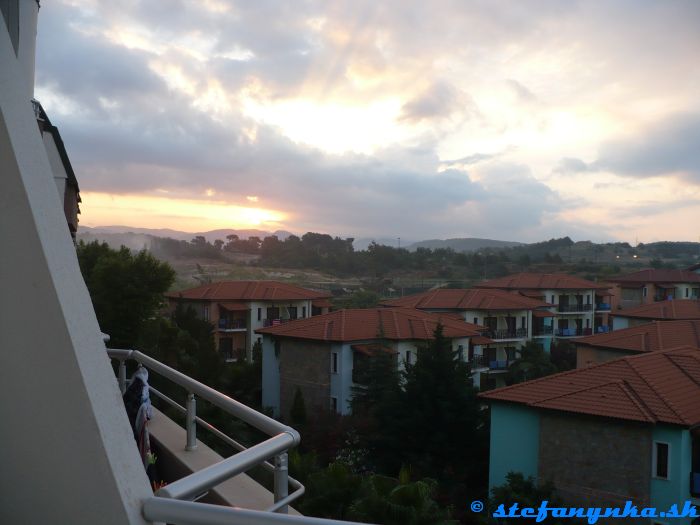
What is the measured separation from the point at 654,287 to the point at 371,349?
43117 mm

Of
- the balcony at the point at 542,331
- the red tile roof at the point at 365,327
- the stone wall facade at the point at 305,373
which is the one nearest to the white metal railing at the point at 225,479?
the red tile roof at the point at 365,327

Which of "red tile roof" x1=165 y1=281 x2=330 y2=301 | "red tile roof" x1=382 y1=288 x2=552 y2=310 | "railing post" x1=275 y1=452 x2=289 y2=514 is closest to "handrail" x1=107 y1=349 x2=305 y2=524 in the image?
"railing post" x1=275 y1=452 x2=289 y2=514

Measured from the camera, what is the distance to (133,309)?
19.6 m

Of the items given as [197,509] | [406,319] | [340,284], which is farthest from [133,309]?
[340,284]

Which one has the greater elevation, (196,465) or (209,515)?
(209,515)

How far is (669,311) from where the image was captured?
40062 millimetres

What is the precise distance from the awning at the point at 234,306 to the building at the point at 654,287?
3805 cm

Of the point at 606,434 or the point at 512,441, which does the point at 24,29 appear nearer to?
the point at 606,434

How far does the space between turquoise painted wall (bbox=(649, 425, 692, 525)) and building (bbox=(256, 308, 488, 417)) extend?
40.1 feet

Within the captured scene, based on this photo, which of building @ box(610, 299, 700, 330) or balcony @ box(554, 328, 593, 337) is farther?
balcony @ box(554, 328, 593, 337)

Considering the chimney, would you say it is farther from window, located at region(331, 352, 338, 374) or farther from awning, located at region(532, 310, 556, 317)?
awning, located at region(532, 310, 556, 317)

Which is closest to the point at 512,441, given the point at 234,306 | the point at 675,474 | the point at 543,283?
the point at 675,474

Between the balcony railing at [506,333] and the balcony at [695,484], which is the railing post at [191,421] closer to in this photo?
the balcony at [695,484]

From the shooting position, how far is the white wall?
6.45ft
